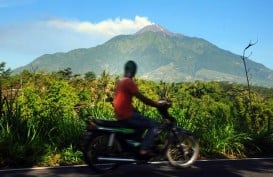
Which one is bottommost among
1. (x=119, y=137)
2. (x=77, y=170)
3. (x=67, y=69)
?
(x=77, y=170)

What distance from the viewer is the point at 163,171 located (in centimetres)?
764

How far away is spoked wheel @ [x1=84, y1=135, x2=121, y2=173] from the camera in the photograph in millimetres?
7254

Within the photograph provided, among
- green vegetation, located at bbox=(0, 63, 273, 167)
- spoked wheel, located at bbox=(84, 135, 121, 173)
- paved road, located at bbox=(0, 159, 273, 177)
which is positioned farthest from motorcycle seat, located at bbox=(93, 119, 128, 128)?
green vegetation, located at bbox=(0, 63, 273, 167)

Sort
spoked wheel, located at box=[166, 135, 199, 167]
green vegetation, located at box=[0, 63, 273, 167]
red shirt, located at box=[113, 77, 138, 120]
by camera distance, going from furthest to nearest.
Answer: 1. green vegetation, located at box=[0, 63, 273, 167]
2. spoked wheel, located at box=[166, 135, 199, 167]
3. red shirt, located at box=[113, 77, 138, 120]

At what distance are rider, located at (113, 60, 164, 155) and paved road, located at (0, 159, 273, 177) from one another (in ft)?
1.60

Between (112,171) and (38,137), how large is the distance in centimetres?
211

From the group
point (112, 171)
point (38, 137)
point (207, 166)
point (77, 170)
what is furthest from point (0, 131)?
point (207, 166)

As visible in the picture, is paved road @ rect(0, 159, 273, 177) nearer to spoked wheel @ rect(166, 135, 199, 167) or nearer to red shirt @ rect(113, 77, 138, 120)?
spoked wheel @ rect(166, 135, 199, 167)

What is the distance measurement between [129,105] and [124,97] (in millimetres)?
169

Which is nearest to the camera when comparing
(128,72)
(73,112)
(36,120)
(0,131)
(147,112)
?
(128,72)

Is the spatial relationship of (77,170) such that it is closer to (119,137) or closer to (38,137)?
(119,137)

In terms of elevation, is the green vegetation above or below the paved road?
above

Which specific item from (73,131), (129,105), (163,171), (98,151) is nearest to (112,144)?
(98,151)

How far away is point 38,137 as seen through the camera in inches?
352
